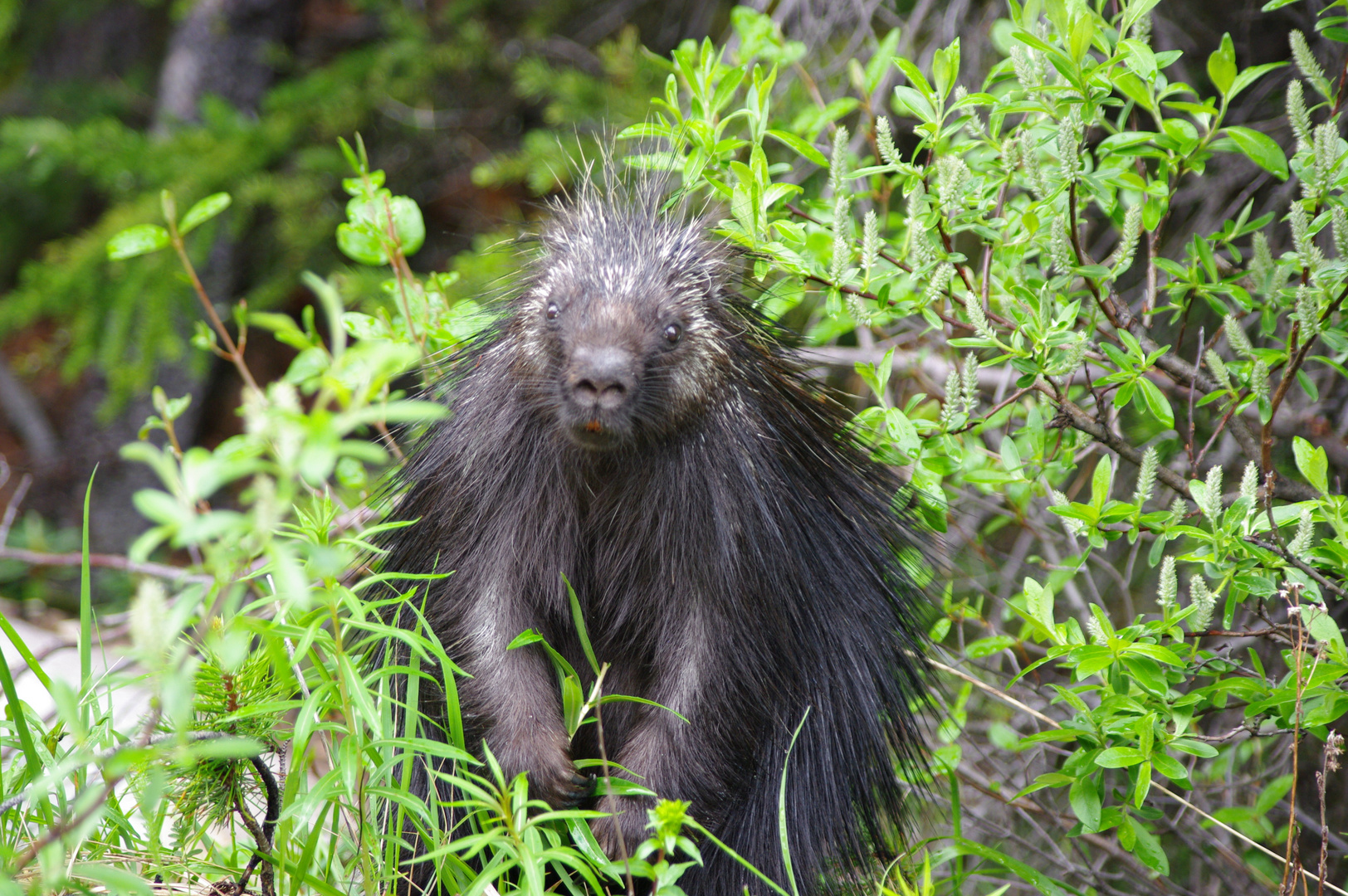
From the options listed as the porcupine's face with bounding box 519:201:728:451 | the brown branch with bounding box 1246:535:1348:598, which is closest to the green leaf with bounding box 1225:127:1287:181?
the brown branch with bounding box 1246:535:1348:598

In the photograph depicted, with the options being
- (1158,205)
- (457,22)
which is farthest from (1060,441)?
(457,22)

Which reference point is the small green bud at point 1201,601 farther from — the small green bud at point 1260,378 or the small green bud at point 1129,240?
the small green bud at point 1129,240

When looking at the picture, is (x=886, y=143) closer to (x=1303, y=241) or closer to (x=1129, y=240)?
(x=1129, y=240)

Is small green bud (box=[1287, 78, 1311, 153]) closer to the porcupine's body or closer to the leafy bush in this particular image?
the leafy bush

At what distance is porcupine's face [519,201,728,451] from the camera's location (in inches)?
69.0

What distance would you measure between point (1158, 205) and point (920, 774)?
3.93 feet

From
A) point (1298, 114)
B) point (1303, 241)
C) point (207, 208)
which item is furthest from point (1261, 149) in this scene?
point (207, 208)

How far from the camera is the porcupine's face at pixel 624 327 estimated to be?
1.75 meters

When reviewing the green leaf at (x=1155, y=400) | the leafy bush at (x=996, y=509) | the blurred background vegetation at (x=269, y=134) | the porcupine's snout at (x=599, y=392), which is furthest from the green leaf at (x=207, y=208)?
the green leaf at (x=1155, y=400)

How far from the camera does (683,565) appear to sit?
6.36 ft

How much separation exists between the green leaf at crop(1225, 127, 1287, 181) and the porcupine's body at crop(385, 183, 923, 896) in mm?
864

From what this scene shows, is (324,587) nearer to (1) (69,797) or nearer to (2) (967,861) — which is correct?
(1) (69,797)

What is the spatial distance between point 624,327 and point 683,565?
458mm

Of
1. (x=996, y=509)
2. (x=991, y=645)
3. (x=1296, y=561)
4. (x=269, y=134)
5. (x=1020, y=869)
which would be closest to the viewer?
(x=1296, y=561)
